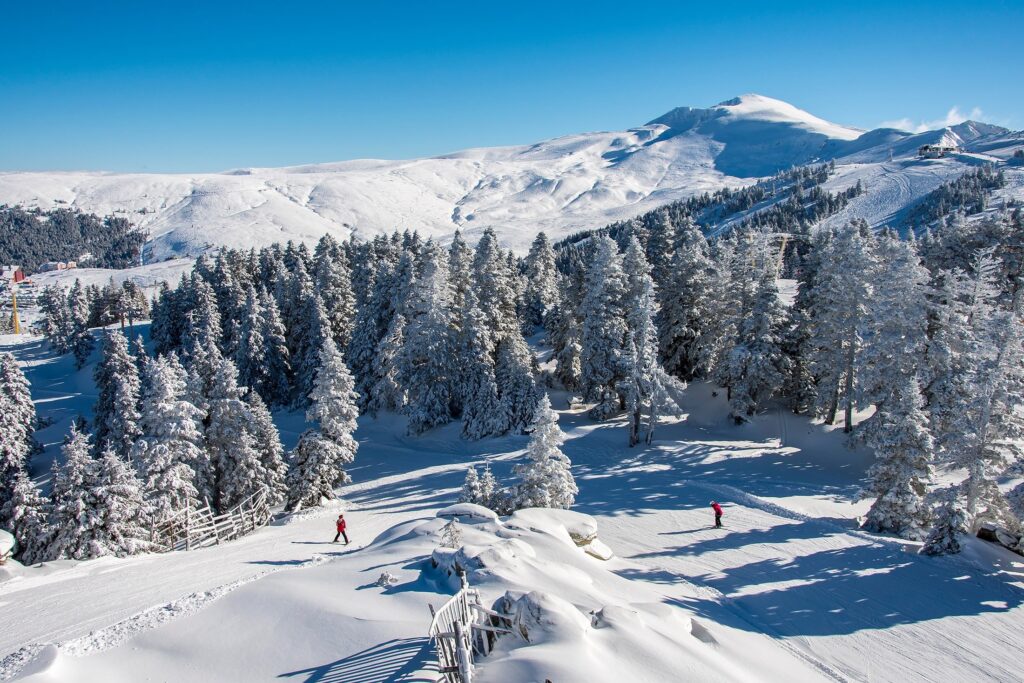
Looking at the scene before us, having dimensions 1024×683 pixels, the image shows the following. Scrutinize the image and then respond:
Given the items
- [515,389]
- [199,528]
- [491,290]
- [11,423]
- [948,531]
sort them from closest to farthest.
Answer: [948,531] → [199,528] → [11,423] → [515,389] → [491,290]

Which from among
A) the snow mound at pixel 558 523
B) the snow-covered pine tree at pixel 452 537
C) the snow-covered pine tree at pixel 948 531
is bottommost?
the snow-covered pine tree at pixel 948 531

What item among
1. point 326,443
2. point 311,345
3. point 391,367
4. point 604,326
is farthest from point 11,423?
point 604,326

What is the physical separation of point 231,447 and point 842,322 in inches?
1432

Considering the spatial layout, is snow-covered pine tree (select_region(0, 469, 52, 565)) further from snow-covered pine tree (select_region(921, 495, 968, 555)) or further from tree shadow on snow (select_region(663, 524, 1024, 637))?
snow-covered pine tree (select_region(921, 495, 968, 555))

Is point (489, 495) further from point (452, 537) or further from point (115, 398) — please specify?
point (115, 398)

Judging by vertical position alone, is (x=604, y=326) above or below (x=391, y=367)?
above

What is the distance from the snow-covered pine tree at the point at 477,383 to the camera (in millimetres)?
40344

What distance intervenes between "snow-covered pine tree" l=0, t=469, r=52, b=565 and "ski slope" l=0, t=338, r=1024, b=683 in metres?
3.95

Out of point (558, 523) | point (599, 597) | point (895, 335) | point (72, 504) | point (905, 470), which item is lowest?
point (905, 470)

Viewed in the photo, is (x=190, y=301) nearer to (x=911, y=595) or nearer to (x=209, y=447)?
(x=209, y=447)

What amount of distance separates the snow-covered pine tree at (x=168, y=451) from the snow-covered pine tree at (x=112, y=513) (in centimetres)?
157

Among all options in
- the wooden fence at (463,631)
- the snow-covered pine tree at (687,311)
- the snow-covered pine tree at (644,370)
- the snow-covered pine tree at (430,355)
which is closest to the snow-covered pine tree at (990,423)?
the snow-covered pine tree at (644,370)

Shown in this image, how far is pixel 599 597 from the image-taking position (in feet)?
47.6

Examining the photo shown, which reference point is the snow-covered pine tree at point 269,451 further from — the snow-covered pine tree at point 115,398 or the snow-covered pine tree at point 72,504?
the snow-covered pine tree at point 115,398
